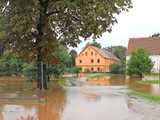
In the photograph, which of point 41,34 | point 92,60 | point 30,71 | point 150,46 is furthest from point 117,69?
point 41,34

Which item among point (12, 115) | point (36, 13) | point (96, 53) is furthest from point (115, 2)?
point (96, 53)

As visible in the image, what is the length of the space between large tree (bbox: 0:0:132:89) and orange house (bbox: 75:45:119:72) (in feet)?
273

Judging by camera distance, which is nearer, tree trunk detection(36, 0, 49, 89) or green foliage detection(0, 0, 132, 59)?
green foliage detection(0, 0, 132, 59)

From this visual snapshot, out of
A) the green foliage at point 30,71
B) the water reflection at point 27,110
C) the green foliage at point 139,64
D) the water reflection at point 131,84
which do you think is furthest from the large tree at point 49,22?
the green foliage at point 139,64

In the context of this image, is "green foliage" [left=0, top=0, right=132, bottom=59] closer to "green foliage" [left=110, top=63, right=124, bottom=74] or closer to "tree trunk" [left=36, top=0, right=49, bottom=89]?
"tree trunk" [left=36, top=0, right=49, bottom=89]

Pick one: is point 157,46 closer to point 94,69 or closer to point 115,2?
point 94,69

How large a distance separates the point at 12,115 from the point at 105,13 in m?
15.9

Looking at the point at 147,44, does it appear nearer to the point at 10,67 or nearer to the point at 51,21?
the point at 10,67

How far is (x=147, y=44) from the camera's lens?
315 feet

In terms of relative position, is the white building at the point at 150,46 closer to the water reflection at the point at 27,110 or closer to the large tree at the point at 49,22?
the large tree at the point at 49,22

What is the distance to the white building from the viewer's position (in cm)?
Result: 9362

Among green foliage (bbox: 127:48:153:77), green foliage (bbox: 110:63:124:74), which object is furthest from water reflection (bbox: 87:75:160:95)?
green foliage (bbox: 110:63:124:74)

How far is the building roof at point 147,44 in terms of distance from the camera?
94188 mm

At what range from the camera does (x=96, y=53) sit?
120250mm
